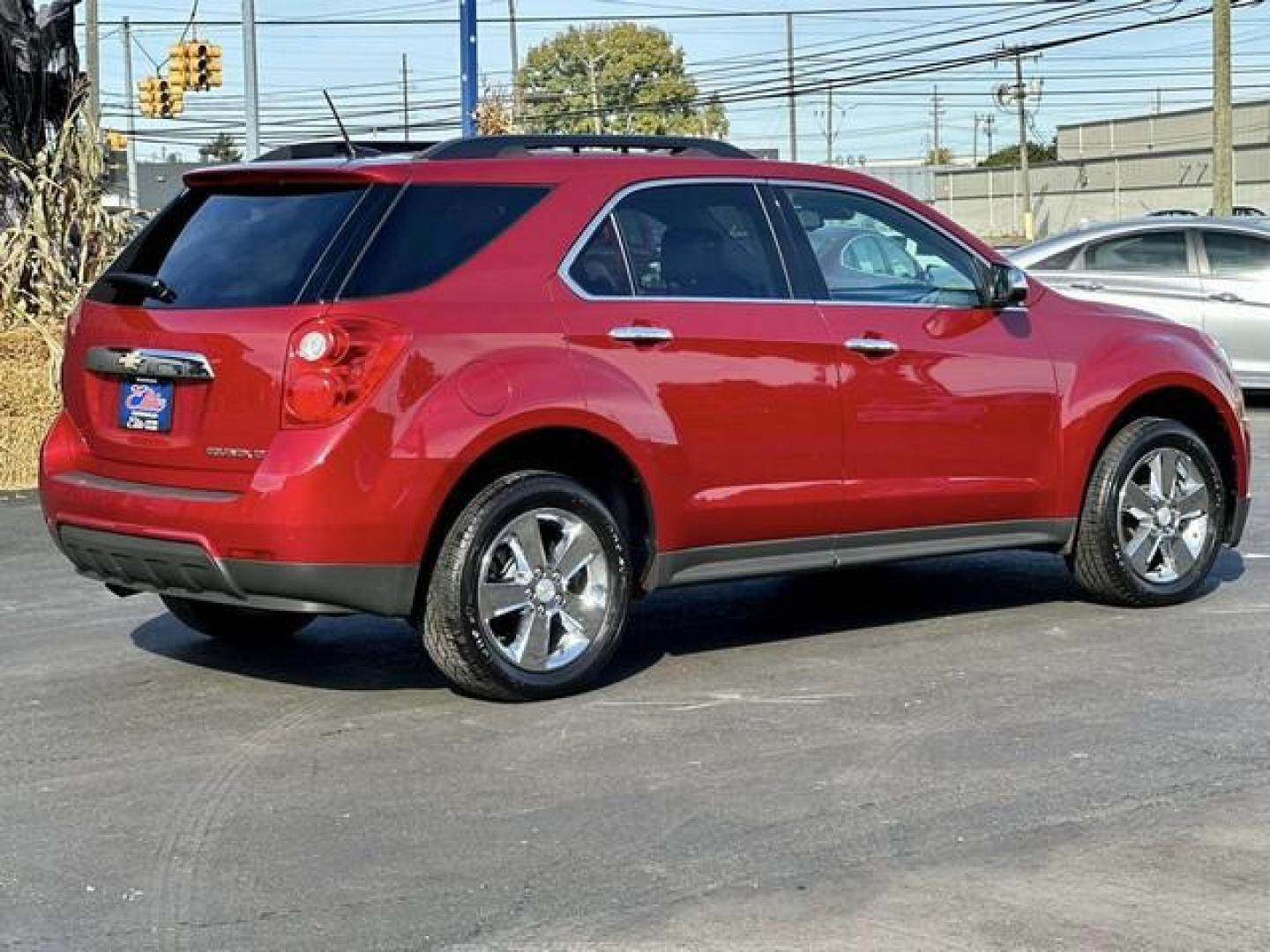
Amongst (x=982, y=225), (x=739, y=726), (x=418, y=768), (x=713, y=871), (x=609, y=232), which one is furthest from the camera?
(x=982, y=225)

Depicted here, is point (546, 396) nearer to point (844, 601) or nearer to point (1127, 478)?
Answer: point (844, 601)

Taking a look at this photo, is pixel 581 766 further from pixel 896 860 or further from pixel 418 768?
pixel 896 860

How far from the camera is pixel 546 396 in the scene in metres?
6.27

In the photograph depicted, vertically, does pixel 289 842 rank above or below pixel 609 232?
below

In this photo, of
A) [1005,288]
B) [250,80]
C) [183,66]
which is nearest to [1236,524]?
[1005,288]

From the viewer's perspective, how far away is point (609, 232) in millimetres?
6668

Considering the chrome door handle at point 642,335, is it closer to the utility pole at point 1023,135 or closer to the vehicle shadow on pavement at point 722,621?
the vehicle shadow on pavement at point 722,621

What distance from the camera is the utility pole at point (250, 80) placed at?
83.2 ft

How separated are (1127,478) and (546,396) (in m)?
2.74

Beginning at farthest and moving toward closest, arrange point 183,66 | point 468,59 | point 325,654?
point 183,66 < point 468,59 < point 325,654

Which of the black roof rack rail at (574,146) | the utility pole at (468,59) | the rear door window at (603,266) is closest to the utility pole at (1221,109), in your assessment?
the utility pole at (468,59)

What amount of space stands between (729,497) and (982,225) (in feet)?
276

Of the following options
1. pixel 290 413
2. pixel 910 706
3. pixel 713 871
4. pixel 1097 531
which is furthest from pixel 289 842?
pixel 1097 531

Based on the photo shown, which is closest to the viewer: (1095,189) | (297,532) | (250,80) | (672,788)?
(672,788)
